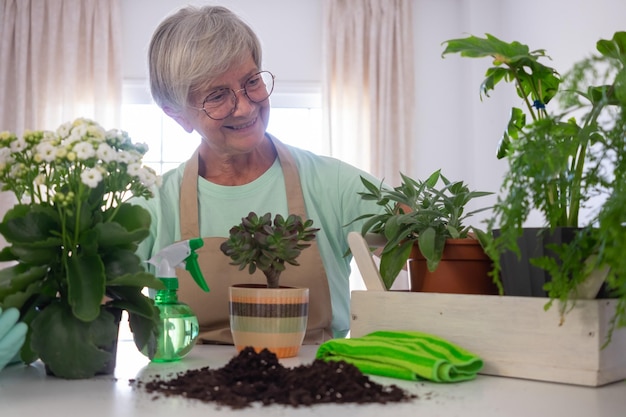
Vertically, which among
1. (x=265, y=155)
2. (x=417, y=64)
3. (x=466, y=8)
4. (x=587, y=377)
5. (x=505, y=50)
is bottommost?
(x=587, y=377)

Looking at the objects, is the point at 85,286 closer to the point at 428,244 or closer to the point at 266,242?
the point at 266,242

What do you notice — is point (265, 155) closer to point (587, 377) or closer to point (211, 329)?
point (211, 329)

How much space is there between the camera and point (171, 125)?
4945 mm

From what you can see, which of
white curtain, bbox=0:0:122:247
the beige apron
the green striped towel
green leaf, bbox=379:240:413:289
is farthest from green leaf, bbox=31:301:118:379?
white curtain, bbox=0:0:122:247

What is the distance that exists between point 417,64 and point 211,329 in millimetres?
3720

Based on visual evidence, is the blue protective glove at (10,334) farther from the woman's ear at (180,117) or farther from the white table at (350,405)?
the woman's ear at (180,117)

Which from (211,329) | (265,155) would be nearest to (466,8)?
(265,155)

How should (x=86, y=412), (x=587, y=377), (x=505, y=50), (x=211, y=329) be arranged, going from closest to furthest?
(x=86, y=412), (x=587, y=377), (x=505, y=50), (x=211, y=329)

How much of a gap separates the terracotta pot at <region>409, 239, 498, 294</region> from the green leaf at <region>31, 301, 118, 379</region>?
516 mm

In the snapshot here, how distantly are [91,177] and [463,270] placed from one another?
1.87 ft

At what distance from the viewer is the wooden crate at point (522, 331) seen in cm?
97

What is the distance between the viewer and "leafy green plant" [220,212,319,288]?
120 cm

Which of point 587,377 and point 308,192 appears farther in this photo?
point 308,192

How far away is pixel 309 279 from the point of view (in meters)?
1.70
